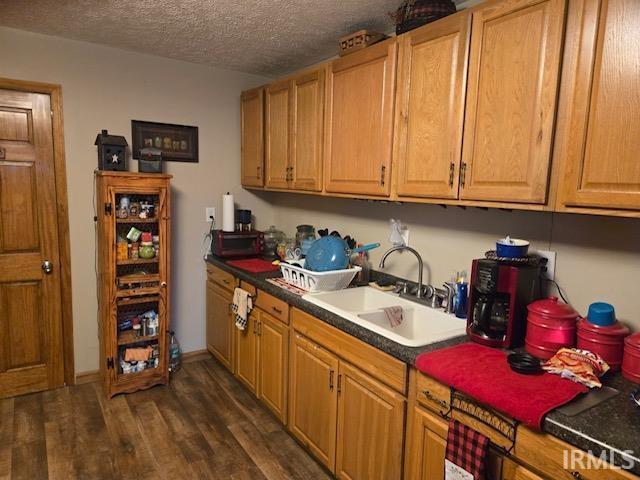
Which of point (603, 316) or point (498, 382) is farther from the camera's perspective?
point (603, 316)

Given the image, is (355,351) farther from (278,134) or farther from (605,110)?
(278,134)

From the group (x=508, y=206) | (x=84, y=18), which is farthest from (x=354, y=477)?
(x=84, y=18)

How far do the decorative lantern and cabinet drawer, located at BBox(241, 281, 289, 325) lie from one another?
3.92 feet

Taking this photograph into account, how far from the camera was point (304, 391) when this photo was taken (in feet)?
7.37

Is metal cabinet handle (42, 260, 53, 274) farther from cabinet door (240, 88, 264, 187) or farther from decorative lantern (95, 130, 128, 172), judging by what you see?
cabinet door (240, 88, 264, 187)

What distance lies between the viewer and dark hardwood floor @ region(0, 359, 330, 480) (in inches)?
87.0

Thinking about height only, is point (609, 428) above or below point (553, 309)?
below

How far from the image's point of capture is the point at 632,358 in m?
1.38

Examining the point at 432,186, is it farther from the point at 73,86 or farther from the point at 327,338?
the point at 73,86

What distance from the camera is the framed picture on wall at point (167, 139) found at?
3137 mm

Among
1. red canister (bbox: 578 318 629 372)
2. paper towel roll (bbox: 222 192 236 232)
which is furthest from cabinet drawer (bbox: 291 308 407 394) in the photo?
paper towel roll (bbox: 222 192 236 232)

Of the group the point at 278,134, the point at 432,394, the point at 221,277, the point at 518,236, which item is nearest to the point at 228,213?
the point at 221,277

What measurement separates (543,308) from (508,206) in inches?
15.8

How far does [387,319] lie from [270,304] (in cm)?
75
